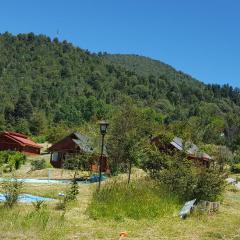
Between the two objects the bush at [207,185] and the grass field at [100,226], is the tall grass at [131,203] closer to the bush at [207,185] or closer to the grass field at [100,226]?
the grass field at [100,226]

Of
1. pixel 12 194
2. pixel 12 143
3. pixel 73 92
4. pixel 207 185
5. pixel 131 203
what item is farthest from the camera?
pixel 73 92

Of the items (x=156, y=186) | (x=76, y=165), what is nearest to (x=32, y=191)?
(x=156, y=186)

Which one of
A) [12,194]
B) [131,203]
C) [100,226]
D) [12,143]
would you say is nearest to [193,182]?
[131,203]

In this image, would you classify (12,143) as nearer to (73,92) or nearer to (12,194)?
(12,194)

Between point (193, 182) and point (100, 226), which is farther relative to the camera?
point (193, 182)

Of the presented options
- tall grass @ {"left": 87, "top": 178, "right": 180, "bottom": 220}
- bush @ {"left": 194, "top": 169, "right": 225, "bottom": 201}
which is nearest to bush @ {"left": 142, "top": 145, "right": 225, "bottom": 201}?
bush @ {"left": 194, "top": 169, "right": 225, "bottom": 201}

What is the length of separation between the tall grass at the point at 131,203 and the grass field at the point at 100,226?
21cm

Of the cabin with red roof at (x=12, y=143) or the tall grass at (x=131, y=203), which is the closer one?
the tall grass at (x=131, y=203)

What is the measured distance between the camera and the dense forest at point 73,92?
107 meters

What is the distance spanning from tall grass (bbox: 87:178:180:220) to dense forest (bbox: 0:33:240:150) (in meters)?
75.6

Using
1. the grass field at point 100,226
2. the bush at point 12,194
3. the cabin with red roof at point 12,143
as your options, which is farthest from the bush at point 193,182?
the cabin with red roof at point 12,143

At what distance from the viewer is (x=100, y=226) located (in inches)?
449

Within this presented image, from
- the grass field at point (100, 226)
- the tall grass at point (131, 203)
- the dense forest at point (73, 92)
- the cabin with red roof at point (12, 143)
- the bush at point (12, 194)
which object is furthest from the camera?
the dense forest at point (73, 92)

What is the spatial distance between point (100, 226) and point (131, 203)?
7.50ft
